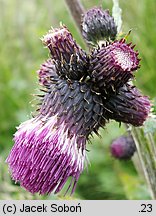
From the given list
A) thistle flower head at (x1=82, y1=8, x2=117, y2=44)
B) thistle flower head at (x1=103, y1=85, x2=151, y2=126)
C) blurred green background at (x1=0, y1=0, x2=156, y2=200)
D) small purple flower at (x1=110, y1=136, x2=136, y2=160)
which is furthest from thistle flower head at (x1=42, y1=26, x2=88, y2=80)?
blurred green background at (x1=0, y1=0, x2=156, y2=200)

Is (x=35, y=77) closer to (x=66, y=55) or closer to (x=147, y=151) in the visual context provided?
(x=147, y=151)

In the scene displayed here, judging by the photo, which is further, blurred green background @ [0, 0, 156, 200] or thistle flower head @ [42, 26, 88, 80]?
blurred green background @ [0, 0, 156, 200]

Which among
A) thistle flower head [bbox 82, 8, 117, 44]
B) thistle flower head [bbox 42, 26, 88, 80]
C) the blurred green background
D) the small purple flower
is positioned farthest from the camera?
the blurred green background

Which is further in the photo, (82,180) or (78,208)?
(82,180)

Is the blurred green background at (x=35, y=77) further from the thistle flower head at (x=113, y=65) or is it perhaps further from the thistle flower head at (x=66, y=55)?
the thistle flower head at (x=113, y=65)

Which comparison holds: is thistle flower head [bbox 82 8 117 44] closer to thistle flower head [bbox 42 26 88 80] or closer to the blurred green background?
thistle flower head [bbox 42 26 88 80]

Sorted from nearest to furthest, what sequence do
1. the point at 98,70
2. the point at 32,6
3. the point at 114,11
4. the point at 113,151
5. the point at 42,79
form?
the point at 98,70 < the point at 42,79 < the point at 114,11 < the point at 113,151 < the point at 32,6

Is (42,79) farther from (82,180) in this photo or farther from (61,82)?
(82,180)

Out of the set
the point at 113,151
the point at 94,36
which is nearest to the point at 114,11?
the point at 94,36
